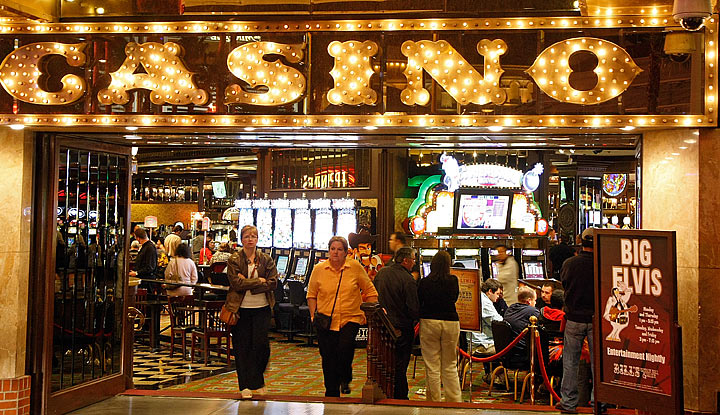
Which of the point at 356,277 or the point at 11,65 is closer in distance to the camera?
the point at 11,65

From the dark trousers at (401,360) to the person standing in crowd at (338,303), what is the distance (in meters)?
0.70

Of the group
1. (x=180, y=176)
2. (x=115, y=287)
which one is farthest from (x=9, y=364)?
(x=180, y=176)

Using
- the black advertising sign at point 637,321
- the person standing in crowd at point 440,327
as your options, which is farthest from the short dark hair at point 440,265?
the black advertising sign at point 637,321

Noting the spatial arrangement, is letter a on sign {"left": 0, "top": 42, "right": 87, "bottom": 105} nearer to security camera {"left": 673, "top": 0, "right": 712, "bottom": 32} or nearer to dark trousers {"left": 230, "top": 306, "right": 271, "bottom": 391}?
dark trousers {"left": 230, "top": 306, "right": 271, "bottom": 391}

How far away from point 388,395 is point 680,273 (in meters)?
2.97

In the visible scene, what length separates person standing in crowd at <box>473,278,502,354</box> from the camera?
9539 mm

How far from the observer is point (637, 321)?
20.4 ft

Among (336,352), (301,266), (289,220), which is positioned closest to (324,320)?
(336,352)

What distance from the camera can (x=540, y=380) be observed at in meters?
9.21

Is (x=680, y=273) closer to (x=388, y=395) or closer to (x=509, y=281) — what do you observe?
(x=388, y=395)

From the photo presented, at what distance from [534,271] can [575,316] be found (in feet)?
26.3

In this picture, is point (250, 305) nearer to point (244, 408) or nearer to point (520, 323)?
point (244, 408)

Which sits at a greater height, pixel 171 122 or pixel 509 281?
pixel 171 122

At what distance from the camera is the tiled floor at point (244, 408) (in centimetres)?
723
